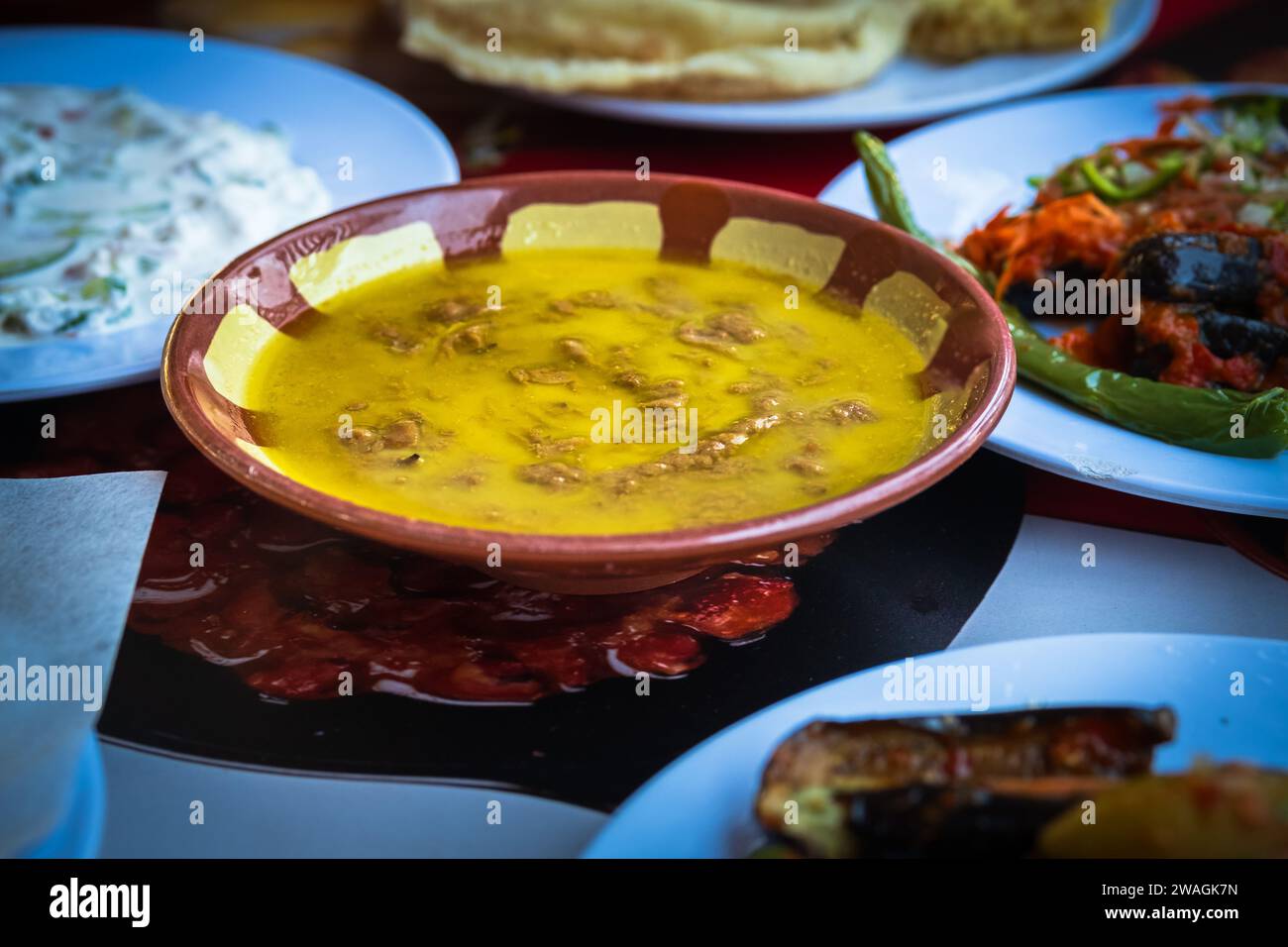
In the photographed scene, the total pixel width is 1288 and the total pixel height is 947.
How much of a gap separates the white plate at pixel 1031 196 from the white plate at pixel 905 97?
0.16 m

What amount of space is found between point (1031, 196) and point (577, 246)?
4.00 feet

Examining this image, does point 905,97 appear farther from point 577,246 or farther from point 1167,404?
point 1167,404

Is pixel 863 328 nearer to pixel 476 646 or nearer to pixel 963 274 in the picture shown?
pixel 963 274

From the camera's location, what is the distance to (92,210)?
8.02 feet

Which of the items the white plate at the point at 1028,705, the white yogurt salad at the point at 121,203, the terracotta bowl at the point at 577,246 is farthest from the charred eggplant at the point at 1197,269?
the white yogurt salad at the point at 121,203

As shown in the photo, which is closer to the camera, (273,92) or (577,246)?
(577,246)

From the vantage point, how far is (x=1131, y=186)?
272 centimetres

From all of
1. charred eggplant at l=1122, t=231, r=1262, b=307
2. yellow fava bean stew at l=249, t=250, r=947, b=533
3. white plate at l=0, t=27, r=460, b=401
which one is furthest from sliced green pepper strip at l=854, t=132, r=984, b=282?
white plate at l=0, t=27, r=460, b=401

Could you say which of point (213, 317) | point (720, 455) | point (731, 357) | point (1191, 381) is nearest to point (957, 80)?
point (1191, 381)

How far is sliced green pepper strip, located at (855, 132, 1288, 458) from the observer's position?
1826mm

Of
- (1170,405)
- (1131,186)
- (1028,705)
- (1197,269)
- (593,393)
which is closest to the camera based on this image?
(1028,705)

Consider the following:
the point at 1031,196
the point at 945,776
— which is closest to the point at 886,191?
the point at 1031,196

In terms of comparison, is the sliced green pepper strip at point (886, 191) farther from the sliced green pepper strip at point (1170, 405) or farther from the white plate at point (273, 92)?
the white plate at point (273, 92)

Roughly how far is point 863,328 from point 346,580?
0.93m
